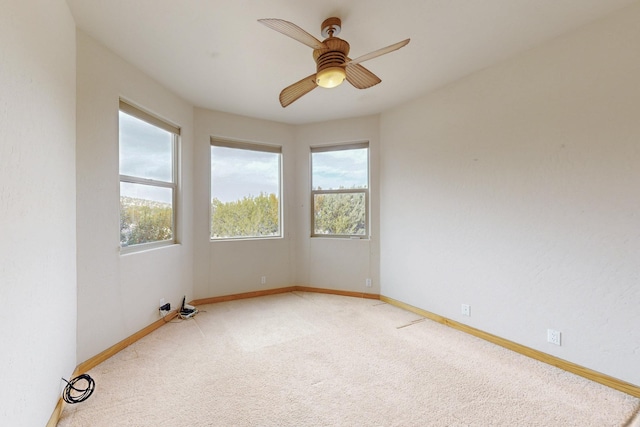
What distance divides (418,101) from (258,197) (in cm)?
255

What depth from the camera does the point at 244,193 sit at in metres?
4.04

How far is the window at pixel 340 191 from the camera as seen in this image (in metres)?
4.08

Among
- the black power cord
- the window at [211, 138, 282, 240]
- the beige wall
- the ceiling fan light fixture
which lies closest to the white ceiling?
the ceiling fan light fixture

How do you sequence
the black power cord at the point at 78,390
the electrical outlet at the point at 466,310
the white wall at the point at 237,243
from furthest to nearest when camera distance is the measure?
the white wall at the point at 237,243 < the electrical outlet at the point at 466,310 < the black power cord at the point at 78,390

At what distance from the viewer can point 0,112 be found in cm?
113

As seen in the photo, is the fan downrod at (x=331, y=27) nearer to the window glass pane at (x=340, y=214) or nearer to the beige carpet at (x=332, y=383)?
the window glass pane at (x=340, y=214)

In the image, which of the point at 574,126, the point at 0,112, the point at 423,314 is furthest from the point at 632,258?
the point at 0,112

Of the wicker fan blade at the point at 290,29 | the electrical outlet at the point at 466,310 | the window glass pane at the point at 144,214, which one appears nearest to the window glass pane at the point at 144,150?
the window glass pane at the point at 144,214

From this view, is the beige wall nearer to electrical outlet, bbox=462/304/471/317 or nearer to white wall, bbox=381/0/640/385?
white wall, bbox=381/0/640/385

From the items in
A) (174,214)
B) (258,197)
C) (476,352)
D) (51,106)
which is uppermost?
(51,106)

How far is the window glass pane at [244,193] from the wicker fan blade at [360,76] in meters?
2.31

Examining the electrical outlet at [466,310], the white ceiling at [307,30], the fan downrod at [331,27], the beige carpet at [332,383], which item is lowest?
the beige carpet at [332,383]

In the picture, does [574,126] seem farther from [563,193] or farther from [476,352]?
[476,352]

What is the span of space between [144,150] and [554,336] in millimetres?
4182
